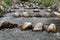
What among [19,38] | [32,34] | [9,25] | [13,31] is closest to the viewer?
[19,38]

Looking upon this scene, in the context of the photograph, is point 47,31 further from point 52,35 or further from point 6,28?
point 6,28

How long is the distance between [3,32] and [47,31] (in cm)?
244

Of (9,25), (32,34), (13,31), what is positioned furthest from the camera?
(9,25)

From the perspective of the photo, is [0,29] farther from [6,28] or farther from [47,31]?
[47,31]

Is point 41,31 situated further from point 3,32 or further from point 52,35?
point 3,32

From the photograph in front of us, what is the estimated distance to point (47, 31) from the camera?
11.6m

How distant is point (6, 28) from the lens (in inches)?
492

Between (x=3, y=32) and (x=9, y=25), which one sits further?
(x=9, y=25)

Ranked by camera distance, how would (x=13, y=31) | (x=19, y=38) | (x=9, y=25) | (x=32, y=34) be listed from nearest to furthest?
(x=19, y=38)
(x=32, y=34)
(x=13, y=31)
(x=9, y=25)

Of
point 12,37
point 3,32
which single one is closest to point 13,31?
point 3,32

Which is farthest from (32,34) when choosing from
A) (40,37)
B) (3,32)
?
(3,32)

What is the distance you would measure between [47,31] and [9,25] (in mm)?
2543

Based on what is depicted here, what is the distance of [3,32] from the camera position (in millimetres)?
11461

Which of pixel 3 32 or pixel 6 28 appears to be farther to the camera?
pixel 6 28
